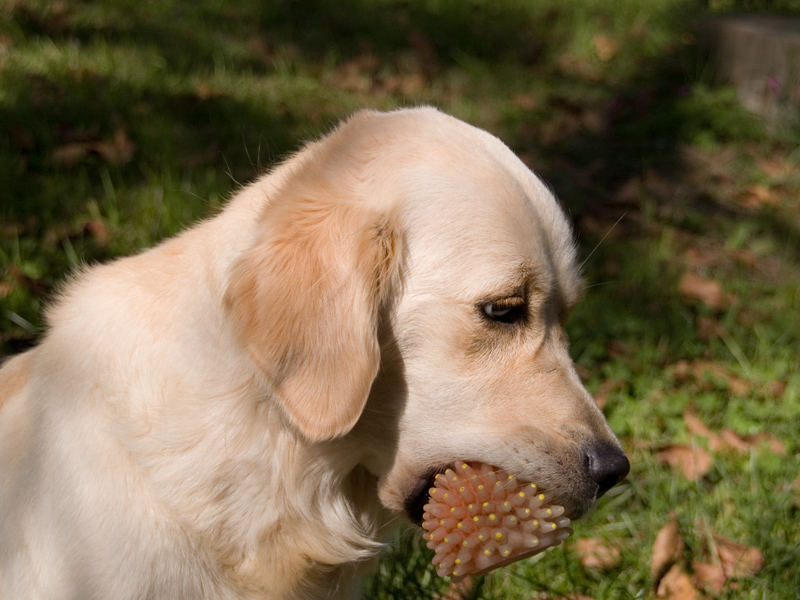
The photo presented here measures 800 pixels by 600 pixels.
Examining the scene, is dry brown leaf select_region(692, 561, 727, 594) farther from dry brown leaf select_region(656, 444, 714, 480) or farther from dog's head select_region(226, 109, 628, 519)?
dog's head select_region(226, 109, 628, 519)

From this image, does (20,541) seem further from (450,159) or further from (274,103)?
(274,103)

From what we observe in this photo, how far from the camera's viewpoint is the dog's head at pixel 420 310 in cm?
213

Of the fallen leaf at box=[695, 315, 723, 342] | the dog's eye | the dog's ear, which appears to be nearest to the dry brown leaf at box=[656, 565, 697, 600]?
the dog's eye

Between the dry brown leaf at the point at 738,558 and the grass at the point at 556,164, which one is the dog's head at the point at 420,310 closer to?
the grass at the point at 556,164

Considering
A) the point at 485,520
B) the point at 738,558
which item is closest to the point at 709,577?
the point at 738,558

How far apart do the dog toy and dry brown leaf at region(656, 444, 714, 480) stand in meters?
1.66

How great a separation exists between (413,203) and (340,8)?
6142 mm

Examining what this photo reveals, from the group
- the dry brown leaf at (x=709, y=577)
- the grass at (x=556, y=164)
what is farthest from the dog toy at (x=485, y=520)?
the dry brown leaf at (x=709, y=577)

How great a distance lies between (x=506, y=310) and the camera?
7.59 ft

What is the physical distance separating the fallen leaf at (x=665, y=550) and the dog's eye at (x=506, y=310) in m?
1.36

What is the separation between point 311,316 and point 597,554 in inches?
69.7

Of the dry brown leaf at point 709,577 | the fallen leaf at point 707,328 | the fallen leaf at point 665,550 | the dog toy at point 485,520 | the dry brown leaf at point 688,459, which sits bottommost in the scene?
the fallen leaf at point 707,328

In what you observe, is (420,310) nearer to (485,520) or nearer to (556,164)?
(485,520)

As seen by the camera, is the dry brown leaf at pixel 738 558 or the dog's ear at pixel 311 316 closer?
the dog's ear at pixel 311 316
